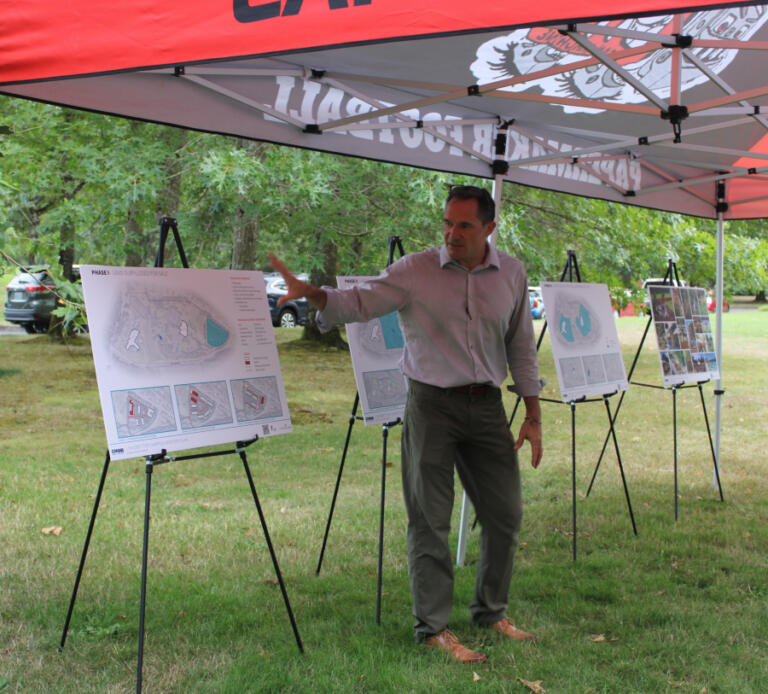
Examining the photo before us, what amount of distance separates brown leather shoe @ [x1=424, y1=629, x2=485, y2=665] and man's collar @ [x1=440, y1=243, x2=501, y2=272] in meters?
1.47

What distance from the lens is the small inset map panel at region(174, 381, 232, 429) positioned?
10.0ft

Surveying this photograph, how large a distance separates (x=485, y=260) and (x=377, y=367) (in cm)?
93

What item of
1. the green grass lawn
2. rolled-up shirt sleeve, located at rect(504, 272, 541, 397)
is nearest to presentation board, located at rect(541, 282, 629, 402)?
the green grass lawn

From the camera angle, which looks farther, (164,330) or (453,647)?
(453,647)

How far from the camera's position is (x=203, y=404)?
10.2ft

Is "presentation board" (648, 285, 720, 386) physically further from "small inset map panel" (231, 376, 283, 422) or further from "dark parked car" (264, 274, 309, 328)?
"dark parked car" (264, 274, 309, 328)

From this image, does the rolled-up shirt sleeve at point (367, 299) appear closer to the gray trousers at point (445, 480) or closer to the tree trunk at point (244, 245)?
the gray trousers at point (445, 480)

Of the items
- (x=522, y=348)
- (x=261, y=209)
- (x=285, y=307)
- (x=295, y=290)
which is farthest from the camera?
(x=285, y=307)

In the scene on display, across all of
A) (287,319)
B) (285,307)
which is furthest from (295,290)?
(287,319)

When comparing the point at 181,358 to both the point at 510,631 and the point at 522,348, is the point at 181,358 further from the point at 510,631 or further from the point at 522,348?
the point at 510,631

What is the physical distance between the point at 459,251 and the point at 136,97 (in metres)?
1.47

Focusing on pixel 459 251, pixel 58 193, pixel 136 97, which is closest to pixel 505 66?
pixel 459 251

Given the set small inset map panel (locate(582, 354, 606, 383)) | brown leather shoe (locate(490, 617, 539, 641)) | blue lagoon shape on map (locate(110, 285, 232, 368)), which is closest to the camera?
blue lagoon shape on map (locate(110, 285, 232, 368))

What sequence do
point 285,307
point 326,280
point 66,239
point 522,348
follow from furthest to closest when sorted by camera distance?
1. point 285,307
2. point 326,280
3. point 66,239
4. point 522,348
